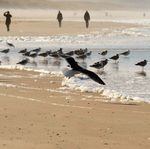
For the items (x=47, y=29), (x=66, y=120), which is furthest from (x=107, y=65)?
(x=47, y=29)

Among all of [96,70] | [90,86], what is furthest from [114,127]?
[96,70]

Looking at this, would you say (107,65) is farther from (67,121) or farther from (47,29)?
(47,29)

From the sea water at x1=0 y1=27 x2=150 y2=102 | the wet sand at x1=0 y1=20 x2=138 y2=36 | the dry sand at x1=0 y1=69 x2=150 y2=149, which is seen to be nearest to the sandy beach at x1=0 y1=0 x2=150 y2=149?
the dry sand at x1=0 y1=69 x2=150 y2=149

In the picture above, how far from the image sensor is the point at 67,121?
9812 millimetres

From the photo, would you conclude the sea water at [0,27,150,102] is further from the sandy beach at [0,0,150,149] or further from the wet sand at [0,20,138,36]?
the wet sand at [0,20,138,36]

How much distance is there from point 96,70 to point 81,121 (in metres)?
10.0

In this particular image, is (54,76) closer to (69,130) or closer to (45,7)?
(69,130)

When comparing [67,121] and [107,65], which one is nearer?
[67,121]

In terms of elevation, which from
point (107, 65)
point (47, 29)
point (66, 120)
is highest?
point (66, 120)

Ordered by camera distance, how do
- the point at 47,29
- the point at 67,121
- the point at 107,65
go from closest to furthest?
the point at 67,121, the point at 107,65, the point at 47,29

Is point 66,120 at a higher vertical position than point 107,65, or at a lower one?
higher

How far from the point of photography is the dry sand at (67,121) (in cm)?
826

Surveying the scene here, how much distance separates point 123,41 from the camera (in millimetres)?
36656

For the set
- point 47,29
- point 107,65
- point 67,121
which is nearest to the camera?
point 67,121
